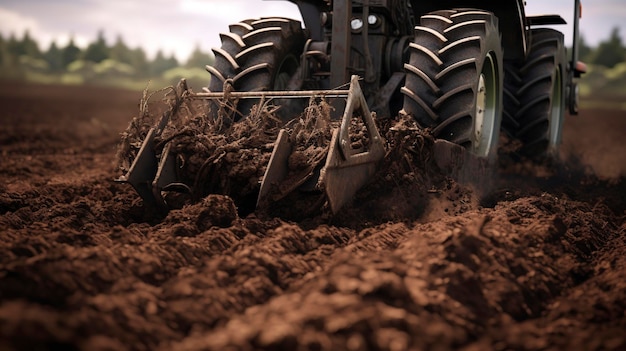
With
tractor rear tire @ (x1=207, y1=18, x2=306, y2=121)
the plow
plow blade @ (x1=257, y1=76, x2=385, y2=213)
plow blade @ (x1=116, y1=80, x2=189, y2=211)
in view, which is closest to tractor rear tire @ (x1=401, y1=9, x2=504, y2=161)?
the plow

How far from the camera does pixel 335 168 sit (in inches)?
160

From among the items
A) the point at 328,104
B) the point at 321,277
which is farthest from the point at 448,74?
the point at 321,277

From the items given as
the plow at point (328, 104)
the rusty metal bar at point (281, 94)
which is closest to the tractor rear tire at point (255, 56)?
the plow at point (328, 104)

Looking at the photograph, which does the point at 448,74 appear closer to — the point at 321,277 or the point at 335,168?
the point at 335,168

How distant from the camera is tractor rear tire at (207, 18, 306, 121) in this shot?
18.2 ft

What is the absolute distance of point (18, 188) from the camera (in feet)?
21.8

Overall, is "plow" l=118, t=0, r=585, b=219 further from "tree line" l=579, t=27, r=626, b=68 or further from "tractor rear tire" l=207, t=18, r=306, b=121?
"tree line" l=579, t=27, r=626, b=68

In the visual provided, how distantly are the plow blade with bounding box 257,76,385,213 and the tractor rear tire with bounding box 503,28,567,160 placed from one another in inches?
139

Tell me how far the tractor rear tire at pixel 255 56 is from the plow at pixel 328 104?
0.01 m

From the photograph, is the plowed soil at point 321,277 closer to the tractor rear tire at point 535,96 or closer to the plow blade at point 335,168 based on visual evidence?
the plow blade at point 335,168

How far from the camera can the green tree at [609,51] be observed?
58750mm

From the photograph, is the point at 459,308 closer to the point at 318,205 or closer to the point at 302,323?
the point at 302,323

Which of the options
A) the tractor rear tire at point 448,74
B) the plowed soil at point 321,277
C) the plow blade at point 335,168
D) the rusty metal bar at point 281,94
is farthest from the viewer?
the tractor rear tire at point 448,74

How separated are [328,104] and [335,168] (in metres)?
0.82
